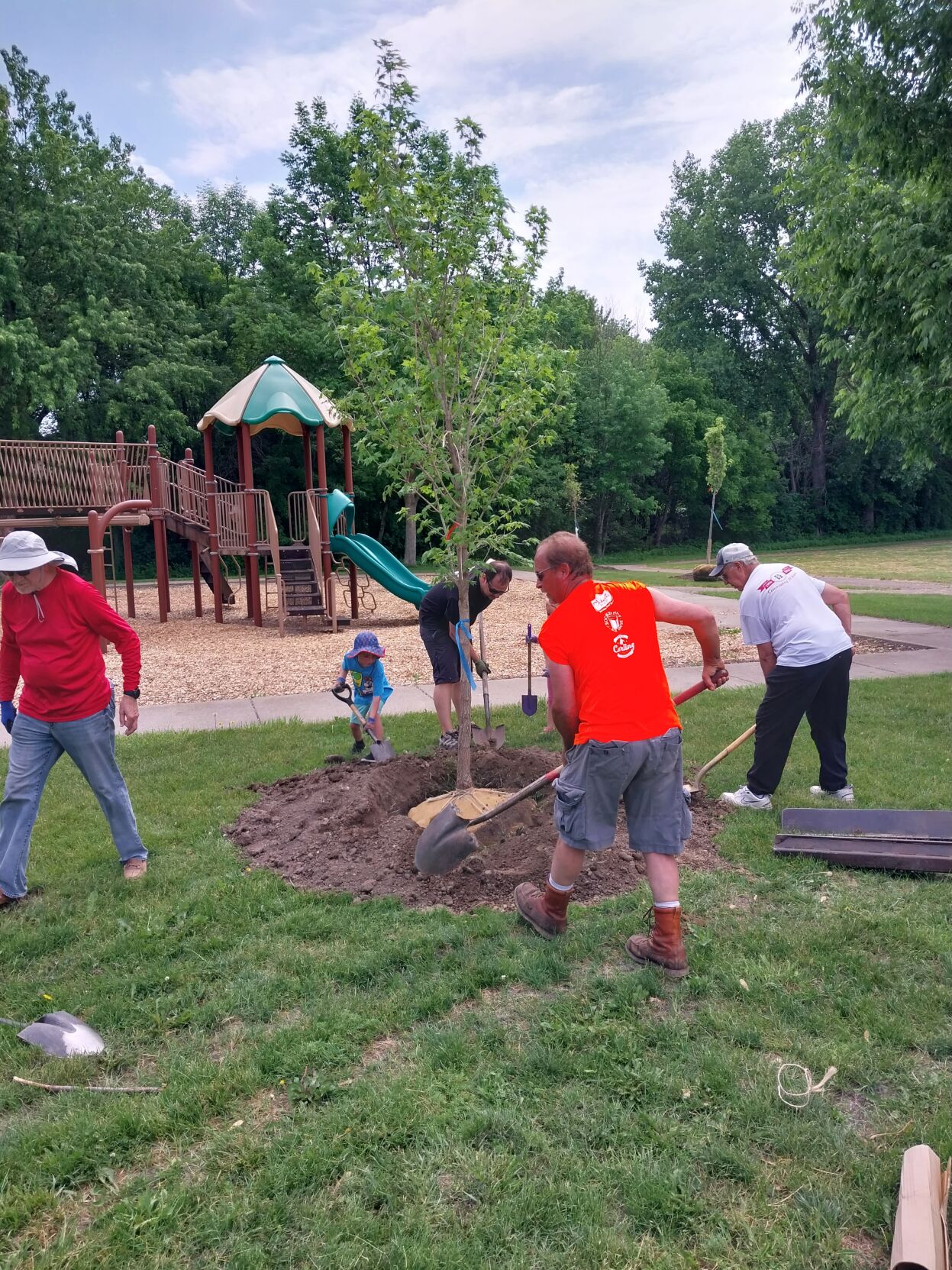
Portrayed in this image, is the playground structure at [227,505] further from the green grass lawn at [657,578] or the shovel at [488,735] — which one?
the shovel at [488,735]

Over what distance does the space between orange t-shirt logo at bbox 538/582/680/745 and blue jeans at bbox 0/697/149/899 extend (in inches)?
95.7

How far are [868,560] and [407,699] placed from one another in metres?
25.8

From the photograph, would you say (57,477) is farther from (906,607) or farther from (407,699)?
(906,607)

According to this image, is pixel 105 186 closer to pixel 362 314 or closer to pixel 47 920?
pixel 362 314

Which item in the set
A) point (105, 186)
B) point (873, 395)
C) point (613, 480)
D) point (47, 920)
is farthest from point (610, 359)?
point (47, 920)

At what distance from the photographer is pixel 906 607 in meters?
14.6

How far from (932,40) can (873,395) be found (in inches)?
180

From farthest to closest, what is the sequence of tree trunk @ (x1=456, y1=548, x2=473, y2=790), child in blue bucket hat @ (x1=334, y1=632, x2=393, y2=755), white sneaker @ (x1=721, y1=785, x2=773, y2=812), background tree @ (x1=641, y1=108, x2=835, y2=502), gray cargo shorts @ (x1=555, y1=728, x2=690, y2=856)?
background tree @ (x1=641, y1=108, x2=835, y2=502) → child in blue bucket hat @ (x1=334, y1=632, x2=393, y2=755) → white sneaker @ (x1=721, y1=785, x2=773, y2=812) → tree trunk @ (x1=456, y1=548, x2=473, y2=790) → gray cargo shorts @ (x1=555, y1=728, x2=690, y2=856)

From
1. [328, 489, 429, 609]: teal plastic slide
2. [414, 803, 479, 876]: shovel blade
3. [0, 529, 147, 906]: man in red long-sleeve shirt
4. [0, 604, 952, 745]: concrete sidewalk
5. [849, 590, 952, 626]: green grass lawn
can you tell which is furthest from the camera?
[328, 489, 429, 609]: teal plastic slide

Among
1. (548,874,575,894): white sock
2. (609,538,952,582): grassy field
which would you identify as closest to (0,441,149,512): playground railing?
(548,874,575,894): white sock

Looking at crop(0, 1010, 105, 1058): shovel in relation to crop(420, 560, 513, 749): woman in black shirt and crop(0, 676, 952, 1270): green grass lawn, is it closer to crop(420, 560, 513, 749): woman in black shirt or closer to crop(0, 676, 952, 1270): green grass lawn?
crop(0, 676, 952, 1270): green grass lawn

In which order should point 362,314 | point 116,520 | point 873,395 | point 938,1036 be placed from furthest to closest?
point 116,520, point 873,395, point 362,314, point 938,1036

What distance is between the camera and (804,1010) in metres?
3.10

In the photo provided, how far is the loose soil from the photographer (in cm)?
422
